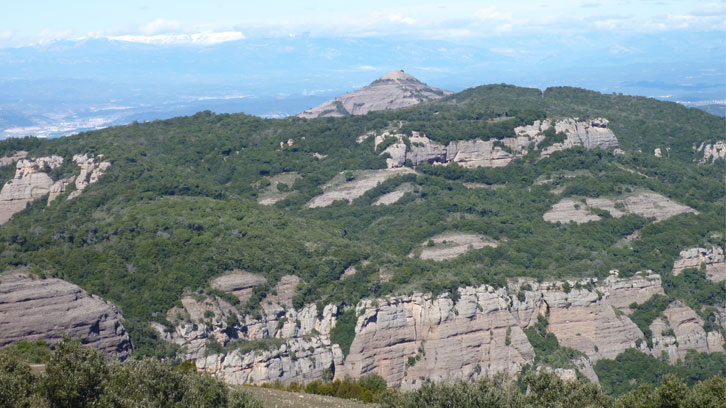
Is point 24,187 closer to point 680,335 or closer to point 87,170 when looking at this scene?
point 87,170

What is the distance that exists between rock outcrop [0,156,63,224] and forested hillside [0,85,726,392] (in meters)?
1.88

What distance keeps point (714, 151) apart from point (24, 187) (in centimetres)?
8626

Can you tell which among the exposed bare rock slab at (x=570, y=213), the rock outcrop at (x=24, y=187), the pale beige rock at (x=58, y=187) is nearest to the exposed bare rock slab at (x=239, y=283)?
the pale beige rock at (x=58, y=187)

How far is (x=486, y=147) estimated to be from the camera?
106 m

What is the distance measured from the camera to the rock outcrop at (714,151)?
115m

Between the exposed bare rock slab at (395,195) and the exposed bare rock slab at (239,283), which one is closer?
the exposed bare rock slab at (239,283)

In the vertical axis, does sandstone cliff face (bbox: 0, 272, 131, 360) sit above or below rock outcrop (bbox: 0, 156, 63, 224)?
below

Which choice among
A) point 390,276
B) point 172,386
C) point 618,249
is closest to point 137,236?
point 390,276

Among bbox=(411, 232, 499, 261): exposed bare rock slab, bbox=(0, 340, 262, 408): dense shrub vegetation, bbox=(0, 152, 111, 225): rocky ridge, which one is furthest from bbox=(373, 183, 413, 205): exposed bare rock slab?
bbox=(0, 340, 262, 408): dense shrub vegetation

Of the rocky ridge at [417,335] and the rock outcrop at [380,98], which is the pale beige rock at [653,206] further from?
the rock outcrop at [380,98]

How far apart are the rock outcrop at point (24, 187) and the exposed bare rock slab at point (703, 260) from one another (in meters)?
63.4

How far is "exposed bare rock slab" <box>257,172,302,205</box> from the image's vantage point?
326ft

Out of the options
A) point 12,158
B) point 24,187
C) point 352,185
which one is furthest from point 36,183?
point 352,185

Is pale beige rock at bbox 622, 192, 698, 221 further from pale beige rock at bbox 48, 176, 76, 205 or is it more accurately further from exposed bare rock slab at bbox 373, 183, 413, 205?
pale beige rock at bbox 48, 176, 76, 205
